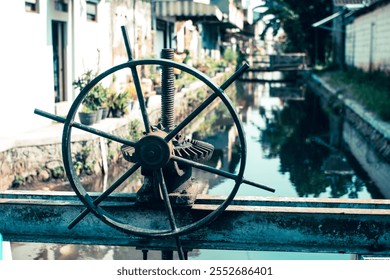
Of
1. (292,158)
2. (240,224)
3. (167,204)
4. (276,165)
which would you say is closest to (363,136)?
(292,158)

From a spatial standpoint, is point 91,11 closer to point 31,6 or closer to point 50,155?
point 31,6

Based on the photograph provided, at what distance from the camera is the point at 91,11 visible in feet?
41.4

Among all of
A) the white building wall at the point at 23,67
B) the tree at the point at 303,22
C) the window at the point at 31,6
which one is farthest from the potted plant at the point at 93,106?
the tree at the point at 303,22

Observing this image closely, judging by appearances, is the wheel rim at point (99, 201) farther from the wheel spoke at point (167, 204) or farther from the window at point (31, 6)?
the window at point (31, 6)

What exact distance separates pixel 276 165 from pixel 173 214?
8.02 metres

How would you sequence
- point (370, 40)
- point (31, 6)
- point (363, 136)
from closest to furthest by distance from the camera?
point (31, 6) < point (363, 136) < point (370, 40)

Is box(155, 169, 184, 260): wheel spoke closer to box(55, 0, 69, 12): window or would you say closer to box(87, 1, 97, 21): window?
box(55, 0, 69, 12): window

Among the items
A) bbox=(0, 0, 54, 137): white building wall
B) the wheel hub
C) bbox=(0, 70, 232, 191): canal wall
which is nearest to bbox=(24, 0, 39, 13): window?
bbox=(0, 0, 54, 137): white building wall

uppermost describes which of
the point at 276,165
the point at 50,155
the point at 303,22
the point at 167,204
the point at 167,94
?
the point at 303,22

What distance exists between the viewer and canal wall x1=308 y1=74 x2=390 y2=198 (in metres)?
9.95

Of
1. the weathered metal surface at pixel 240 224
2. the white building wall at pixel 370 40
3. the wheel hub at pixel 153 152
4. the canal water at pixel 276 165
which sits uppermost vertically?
the white building wall at pixel 370 40

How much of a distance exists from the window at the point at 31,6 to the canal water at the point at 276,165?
3.95m

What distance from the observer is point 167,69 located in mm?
3076

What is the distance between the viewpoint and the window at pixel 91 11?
40.9ft
